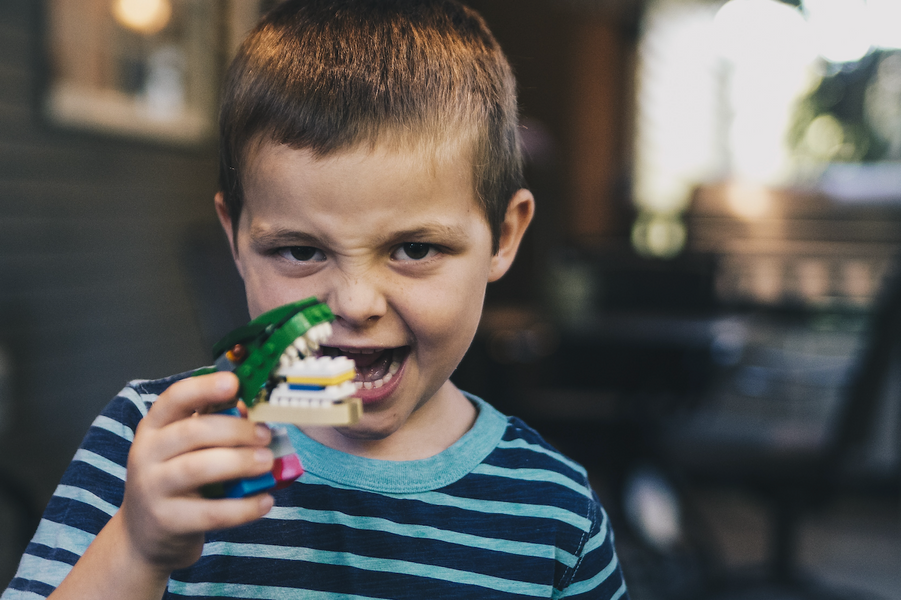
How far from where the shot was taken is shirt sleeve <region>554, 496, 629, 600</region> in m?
0.73

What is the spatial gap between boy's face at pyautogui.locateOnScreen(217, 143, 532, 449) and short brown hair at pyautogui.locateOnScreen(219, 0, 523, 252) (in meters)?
0.02

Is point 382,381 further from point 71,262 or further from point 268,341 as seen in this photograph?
point 71,262

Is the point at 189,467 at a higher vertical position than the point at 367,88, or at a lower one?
lower

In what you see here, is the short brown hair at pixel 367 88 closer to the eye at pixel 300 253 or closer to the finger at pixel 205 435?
the eye at pixel 300 253

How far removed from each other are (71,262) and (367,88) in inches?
74.7

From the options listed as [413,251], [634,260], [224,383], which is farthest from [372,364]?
[634,260]

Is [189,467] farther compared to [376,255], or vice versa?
[376,255]

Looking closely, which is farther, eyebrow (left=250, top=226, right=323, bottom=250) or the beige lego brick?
eyebrow (left=250, top=226, right=323, bottom=250)

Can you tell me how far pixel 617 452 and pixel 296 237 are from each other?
192cm

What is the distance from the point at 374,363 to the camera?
0.66 meters

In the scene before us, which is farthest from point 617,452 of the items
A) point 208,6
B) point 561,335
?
point 208,6

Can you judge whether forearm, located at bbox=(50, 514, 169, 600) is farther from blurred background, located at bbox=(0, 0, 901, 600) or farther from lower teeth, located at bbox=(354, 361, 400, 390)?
blurred background, located at bbox=(0, 0, 901, 600)

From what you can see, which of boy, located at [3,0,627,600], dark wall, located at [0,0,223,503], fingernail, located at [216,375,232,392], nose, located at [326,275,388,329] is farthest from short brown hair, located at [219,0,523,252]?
dark wall, located at [0,0,223,503]

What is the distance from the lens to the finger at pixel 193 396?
0.46m
